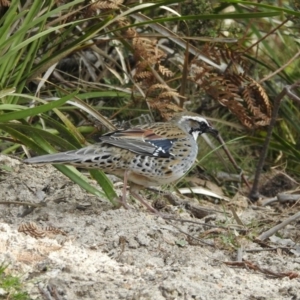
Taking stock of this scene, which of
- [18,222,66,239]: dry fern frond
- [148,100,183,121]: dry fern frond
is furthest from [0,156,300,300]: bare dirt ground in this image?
[148,100,183,121]: dry fern frond

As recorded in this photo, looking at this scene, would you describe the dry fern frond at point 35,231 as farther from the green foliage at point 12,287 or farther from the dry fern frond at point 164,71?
the dry fern frond at point 164,71

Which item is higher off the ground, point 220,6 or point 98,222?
point 220,6

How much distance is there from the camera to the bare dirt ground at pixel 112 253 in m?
4.93

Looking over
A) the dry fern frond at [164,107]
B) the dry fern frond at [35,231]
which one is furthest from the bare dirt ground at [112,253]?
the dry fern frond at [164,107]

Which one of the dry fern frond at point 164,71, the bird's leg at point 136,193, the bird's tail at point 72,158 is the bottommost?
the bird's leg at point 136,193

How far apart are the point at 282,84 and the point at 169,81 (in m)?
1.65

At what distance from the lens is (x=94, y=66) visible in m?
8.18

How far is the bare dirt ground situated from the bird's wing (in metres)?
0.42

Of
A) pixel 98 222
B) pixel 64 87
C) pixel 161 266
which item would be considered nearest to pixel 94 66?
pixel 64 87

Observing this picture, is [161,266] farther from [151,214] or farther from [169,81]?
[169,81]

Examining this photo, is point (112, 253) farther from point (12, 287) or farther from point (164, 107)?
point (164, 107)

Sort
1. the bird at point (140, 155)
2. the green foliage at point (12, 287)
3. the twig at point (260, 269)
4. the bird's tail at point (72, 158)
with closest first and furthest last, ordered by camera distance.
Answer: the green foliage at point (12, 287) < the twig at point (260, 269) < the bird's tail at point (72, 158) < the bird at point (140, 155)

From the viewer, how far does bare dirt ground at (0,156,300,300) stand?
493cm

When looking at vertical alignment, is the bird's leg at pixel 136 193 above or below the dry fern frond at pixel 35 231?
below
